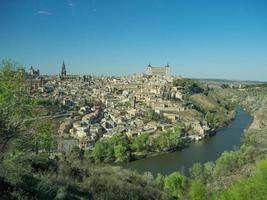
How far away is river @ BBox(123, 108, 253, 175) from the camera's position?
84.0 feet

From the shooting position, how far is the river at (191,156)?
25594mm

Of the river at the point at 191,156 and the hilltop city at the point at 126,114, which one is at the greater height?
the hilltop city at the point at 126,114

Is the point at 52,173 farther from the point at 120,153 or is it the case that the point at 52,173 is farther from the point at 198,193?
the point at 120,153

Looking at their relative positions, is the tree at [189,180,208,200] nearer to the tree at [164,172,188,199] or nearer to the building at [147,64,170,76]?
the tree at [164,172,188,199]

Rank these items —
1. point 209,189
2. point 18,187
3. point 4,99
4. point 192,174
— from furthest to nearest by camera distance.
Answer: point 192,174 < point 209,189 < point 18,187 < point 4,99

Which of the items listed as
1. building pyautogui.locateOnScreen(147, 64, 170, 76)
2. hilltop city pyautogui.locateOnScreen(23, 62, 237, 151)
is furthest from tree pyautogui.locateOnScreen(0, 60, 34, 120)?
building pyautogui.locateOnScreen(147, 64, 170, 76)

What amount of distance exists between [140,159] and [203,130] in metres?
13.9

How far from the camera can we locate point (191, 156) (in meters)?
29.5

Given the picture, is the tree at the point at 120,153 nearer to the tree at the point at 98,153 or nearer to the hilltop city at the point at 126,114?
the tree at the point at 98,153

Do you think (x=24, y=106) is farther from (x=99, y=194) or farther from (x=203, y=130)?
(x=203, y=130)

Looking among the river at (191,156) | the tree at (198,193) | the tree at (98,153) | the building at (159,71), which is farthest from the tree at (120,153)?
the building at (159,71)

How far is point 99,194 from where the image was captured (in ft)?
34.3

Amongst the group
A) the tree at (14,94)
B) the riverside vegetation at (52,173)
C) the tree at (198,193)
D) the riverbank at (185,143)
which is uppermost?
the tree at (14,94)

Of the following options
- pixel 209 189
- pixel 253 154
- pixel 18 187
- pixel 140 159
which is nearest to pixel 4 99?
pixel 18 187
